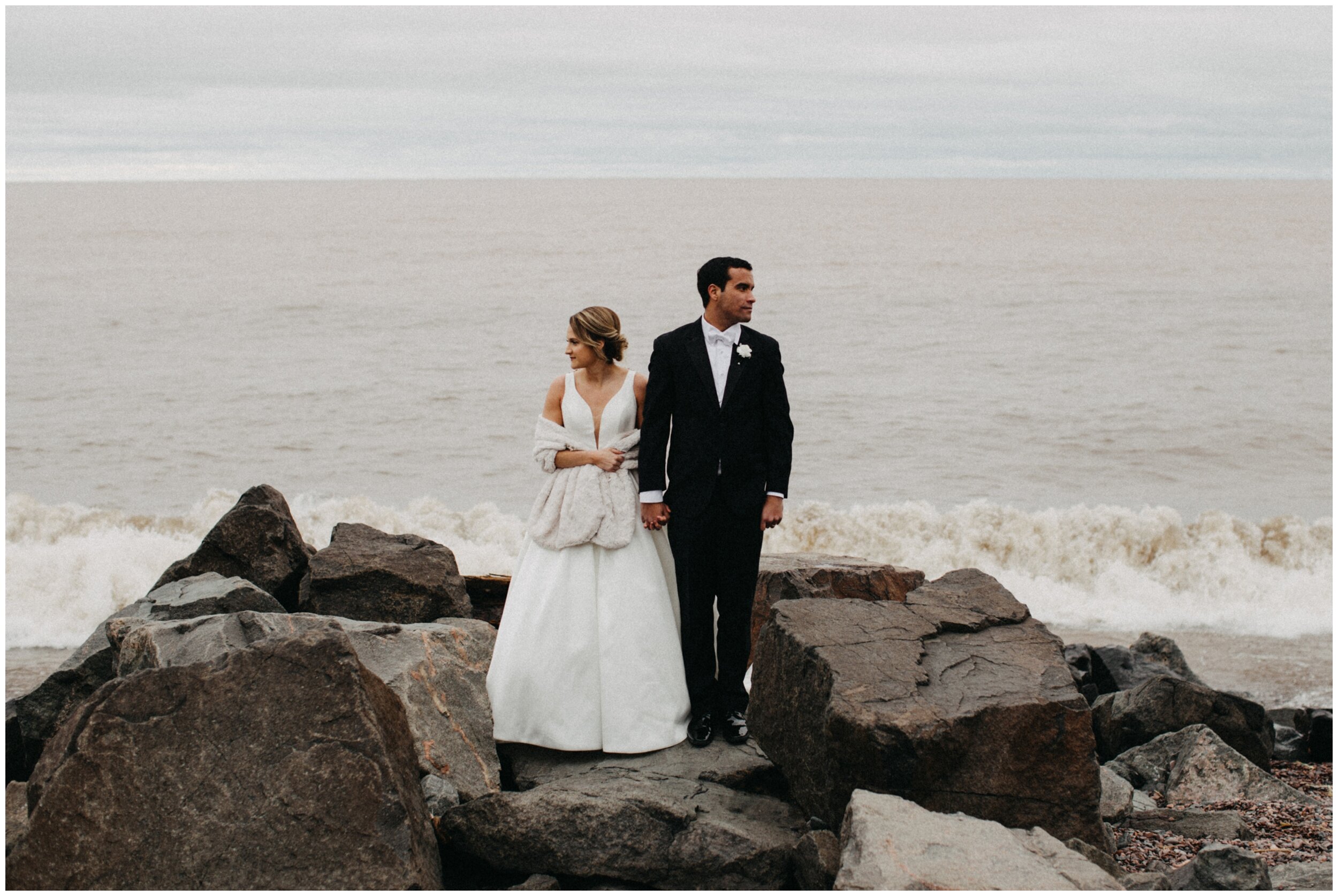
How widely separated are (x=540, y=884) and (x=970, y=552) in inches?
387

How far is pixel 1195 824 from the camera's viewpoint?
501 centimetres

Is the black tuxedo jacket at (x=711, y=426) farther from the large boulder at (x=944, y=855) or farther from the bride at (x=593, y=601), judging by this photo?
the large boulder at (x=944, y=855)

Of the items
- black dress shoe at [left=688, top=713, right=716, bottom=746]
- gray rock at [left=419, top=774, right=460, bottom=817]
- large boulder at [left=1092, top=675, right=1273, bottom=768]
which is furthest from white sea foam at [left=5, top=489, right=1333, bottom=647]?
gray rock at [left=419, top=774, right=460, bottom=817]

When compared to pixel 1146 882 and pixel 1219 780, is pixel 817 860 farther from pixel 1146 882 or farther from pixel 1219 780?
pixel 1219 780

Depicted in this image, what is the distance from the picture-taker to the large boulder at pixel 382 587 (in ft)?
20.3

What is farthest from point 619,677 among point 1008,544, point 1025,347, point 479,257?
point 479,257

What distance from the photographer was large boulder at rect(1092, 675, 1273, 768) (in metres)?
6.24

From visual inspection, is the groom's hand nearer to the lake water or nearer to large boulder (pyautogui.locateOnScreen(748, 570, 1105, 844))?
large boulder (pyautogui.locateOnScreen(748, 570, 1105, 844))

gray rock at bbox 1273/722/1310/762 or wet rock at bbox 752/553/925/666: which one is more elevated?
wet rock at bbox 752/553/925/666

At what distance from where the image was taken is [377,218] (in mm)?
58938

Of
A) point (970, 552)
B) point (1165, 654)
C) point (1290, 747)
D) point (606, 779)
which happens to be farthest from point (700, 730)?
point (970, 552)

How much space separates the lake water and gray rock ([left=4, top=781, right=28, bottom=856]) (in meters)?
6.26

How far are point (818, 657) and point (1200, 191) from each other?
113132mm

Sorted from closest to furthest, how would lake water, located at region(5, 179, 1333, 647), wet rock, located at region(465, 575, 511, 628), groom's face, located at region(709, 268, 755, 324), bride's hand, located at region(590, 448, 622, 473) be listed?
groom's face, located at region(709, 268, 755, 324), bride's hand, located at region(590, 448, 622, 473), wet rock, located at region(465, 575, 511, 628), lake water, located at region(5, 179, 1333, 647)
